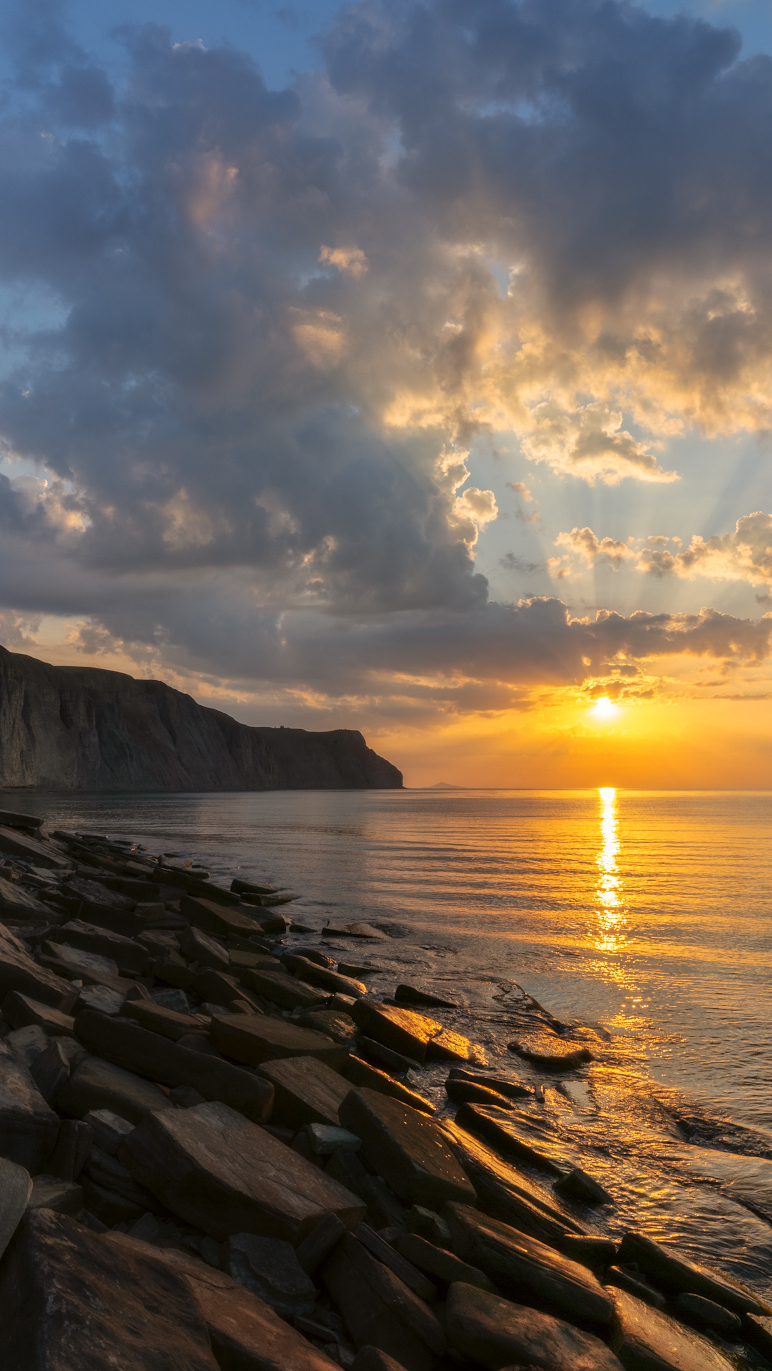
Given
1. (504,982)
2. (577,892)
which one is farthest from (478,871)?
(504,982)

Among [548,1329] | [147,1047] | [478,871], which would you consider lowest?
[478,871]

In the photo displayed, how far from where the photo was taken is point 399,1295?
3.17 metres

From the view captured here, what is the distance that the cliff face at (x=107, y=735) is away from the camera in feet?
313

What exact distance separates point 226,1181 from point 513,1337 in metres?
1.48

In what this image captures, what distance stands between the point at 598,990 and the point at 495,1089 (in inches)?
205

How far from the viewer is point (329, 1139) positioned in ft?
14.5

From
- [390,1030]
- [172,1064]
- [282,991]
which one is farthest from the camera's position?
[282,991]

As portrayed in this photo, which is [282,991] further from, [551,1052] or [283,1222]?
[283,1222]

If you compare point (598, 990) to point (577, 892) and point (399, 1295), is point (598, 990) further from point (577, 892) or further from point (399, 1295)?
point (577, 892)

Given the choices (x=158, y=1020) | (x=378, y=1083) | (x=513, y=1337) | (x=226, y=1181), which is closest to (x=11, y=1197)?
(x=226, y=1181)

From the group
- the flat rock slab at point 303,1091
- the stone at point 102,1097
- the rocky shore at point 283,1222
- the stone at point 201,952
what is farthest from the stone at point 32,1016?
the stone at point 201,952

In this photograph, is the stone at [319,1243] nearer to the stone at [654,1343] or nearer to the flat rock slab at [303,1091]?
the flat rock slab at [303,1091]

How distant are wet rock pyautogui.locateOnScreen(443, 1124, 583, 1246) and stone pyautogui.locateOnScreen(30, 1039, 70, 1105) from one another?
261 cm

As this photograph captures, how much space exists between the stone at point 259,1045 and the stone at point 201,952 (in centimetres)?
326
